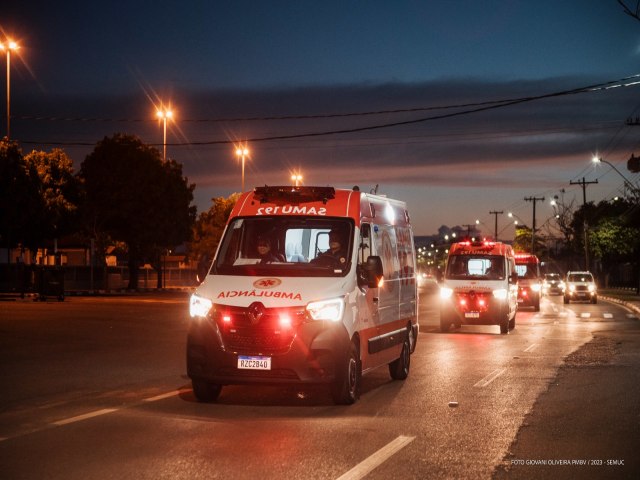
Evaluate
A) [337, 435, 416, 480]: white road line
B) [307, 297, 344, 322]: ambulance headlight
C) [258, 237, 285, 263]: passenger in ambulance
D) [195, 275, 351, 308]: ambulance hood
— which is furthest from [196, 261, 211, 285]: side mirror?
[337, 435, 416, 480]: white road line

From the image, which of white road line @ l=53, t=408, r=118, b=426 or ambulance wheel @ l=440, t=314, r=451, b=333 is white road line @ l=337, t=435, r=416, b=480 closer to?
white road line @ l=53, t=408, r=118, b=426

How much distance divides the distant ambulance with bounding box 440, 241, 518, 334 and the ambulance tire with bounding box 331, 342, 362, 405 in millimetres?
14357

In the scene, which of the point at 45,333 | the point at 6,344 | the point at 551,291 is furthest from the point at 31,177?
the point at 551,291

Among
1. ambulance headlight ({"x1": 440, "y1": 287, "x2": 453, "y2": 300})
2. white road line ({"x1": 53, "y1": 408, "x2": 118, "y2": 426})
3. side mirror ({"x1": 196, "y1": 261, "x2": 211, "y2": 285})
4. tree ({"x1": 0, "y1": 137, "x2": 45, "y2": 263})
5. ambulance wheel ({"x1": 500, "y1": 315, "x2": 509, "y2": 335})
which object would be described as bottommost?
white road line ({"x1": 53, "y1": 408, "x2": 118, "y2": 426})

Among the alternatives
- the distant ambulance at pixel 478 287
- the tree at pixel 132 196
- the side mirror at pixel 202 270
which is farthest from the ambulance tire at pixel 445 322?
the tree at pixel 132 196

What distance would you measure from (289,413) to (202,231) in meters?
84.0

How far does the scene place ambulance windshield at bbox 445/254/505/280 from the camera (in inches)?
1053

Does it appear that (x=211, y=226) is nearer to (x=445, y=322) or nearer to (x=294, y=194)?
(x=445, y=322)

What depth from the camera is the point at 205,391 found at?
11867 mm

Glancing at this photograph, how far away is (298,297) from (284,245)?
6.35ft

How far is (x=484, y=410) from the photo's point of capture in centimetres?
1156

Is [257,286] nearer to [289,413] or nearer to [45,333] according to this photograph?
[289,413]

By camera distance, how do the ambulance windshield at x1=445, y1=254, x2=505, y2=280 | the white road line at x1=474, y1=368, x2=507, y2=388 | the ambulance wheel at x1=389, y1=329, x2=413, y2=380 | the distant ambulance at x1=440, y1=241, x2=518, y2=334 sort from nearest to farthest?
the white road line at x1=474, y1=368, x2=507, y2=388 → the ambulance wheel at x1=389, y1=329, x2=413, y2=380 → the distant ambulance at x1=440, y1=241, x2=518, y2=334 → the ambulance windshield at x1=445, y1=254, x2=505, y2=280

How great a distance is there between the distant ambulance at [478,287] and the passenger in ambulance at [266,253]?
45.7 feet
